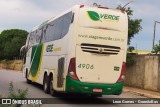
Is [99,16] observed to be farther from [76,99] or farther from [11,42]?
[11,42]

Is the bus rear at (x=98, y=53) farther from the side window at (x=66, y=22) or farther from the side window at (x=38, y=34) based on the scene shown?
the side window at (x=38, y=34)

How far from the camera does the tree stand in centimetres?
8638

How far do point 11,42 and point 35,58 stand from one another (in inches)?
2644

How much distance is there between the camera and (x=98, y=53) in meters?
15.4

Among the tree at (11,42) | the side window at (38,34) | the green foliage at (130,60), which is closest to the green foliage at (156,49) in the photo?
the green foliage at (130,60)

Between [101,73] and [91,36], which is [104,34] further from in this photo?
[101,73]

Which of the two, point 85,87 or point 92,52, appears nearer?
point 85,87

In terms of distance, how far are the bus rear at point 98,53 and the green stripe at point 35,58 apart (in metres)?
6.29

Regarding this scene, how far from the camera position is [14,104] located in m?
7.59

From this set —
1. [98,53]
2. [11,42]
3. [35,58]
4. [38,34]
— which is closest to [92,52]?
[98,53]

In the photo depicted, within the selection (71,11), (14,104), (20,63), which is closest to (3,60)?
(20,63)

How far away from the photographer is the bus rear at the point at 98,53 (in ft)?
49.5

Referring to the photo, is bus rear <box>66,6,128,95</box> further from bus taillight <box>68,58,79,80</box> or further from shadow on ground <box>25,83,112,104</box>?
shadow on ground <box>25,83,112,104</box>

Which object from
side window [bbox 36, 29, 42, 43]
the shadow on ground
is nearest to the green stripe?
side window [bbox 36, 29, 42, 43]
